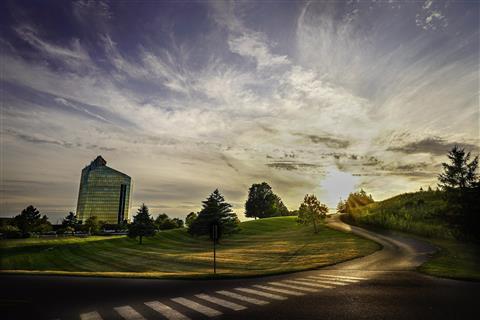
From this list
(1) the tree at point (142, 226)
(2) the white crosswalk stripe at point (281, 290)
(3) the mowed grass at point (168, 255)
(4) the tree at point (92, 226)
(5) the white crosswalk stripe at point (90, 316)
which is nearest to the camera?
(5) the white crosswalk stripe at point (90, 316)

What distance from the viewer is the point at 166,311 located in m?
8.62

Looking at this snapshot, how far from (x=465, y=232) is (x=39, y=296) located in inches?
1415

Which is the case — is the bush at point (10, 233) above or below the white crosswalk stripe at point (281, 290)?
above

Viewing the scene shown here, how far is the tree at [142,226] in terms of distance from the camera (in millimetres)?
52969

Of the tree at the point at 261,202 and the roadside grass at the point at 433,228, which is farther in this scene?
the tree at the point at 261,202

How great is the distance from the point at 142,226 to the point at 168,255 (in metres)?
17.1

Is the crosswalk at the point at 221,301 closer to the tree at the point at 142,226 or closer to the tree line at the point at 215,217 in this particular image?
the tree line at the point at 215,217

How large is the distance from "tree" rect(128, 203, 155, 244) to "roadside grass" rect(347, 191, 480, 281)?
42.5 metres

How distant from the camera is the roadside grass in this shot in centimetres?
1653

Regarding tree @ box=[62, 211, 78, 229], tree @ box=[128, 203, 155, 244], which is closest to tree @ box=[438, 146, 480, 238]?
tree @ box=[128, 203, 155, 244]

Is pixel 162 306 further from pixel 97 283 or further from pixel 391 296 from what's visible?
pixel 391 296

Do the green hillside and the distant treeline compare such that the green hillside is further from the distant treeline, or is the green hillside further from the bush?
the bush

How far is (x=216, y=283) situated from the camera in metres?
13.1

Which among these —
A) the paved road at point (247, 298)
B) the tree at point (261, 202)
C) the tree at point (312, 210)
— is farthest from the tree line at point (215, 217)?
the tree at point (261, 202)
